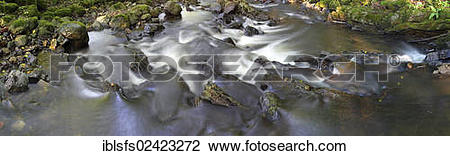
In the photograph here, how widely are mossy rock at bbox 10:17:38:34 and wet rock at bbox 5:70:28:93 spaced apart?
3025mm

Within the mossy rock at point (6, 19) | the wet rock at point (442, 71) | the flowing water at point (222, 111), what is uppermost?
the mossy rock at point (6, 19)

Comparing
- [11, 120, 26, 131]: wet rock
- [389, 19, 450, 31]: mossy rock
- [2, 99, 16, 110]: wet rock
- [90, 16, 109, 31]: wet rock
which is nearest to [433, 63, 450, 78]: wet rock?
[389, 19, 450, 31]: mossy rock

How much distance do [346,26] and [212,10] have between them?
290 inches

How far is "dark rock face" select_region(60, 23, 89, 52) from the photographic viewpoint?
25.2 ft

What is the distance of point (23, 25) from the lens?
790 cm

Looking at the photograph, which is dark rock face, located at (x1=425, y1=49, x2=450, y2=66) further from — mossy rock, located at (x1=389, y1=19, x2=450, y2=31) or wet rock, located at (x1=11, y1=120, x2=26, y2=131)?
wet rock, located at (x1=11, y1=120, x2=26, y2=131)

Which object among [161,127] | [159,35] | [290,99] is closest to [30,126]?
[161,127]

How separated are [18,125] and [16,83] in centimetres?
139

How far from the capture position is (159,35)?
10.2 meters

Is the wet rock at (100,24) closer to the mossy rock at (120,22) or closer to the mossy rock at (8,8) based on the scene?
the mossy rock at (120,22)

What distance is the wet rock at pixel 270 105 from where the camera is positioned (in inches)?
188

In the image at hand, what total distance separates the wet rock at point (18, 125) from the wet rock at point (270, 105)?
4.50 m

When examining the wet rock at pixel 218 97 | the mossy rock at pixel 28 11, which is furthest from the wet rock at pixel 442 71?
the mossy rock at pixel 28 11

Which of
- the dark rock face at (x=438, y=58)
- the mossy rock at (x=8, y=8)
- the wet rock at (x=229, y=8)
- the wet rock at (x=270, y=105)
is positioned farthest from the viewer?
the wet rock at (x=229, y=8)
